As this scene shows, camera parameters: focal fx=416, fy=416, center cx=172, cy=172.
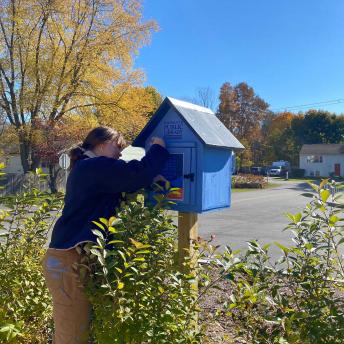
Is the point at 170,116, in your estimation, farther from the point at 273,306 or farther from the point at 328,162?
the point at 328,162

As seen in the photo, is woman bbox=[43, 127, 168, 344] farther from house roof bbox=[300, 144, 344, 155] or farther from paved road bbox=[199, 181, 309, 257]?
house roof bbox=[300, 144, 344, 155]

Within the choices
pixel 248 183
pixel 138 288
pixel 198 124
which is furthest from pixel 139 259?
pixel 248 183

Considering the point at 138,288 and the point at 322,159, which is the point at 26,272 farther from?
the point at 322,159

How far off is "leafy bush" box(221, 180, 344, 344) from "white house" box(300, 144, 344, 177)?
57.4 m

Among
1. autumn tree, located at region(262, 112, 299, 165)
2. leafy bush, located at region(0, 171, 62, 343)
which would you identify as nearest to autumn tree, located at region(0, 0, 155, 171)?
leafy bush, located at region(0, 171, 62, 343)

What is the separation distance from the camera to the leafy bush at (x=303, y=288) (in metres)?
1.80

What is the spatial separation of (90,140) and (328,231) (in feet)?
4.82

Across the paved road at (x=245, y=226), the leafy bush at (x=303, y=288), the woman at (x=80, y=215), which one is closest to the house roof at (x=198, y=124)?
the woman at (x=80, y=215)

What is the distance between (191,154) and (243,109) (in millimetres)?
56076

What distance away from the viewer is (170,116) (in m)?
2.81

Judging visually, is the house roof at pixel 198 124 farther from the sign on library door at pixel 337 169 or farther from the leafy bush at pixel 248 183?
the sign on library door at pixel 337 169

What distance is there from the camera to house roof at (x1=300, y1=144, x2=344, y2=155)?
184 feet

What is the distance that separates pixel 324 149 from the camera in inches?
2222

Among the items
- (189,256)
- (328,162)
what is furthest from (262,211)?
(328,162)
